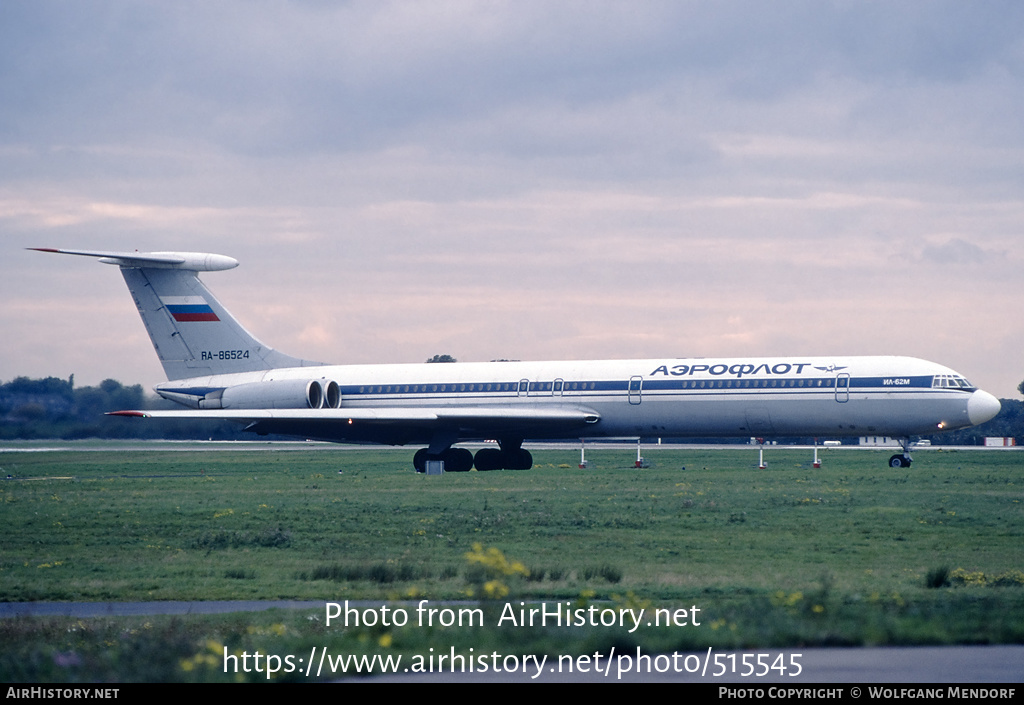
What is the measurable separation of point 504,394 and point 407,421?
359 cm

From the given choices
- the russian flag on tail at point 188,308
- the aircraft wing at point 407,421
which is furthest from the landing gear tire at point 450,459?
the russian flag on tail at point 188,308

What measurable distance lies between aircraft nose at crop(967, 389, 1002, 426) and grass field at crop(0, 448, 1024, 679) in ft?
5.90

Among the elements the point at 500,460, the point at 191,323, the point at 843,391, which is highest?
the point at 191,323

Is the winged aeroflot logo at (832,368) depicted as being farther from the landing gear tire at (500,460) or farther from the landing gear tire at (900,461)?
the landing gear tire at (500,460)

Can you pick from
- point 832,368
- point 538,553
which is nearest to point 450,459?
point 832,368

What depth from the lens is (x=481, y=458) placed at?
4156 centimetres

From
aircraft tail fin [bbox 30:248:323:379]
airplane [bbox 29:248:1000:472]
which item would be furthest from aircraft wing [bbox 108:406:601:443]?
aircraft tail fin [bbox 30:248:323:379]

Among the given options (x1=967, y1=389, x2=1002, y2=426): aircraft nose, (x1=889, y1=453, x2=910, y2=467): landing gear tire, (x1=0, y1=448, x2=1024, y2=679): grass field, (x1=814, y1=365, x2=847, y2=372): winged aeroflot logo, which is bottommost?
(x1=0, y1=448, x2=1024, y2=679): grass field

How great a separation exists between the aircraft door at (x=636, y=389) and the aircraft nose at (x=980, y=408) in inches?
394

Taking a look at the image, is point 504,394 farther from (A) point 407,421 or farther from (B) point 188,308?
(B) point 188,308

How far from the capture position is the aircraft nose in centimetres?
3581

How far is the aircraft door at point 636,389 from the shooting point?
125 feet

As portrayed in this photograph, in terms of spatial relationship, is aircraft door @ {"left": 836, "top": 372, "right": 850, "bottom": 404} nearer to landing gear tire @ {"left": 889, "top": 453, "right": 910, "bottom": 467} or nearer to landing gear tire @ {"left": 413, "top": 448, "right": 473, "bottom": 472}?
landing gear tire @ {"left": 889, "top": 453, "right": 910, "bottom": 467}
